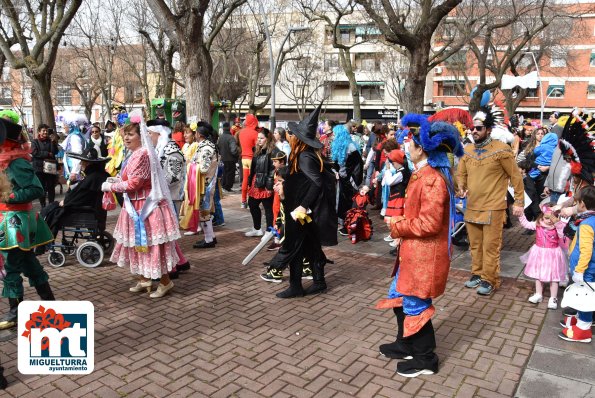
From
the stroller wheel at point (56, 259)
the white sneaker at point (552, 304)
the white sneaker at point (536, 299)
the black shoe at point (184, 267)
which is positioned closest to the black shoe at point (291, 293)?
the black shoe at point (184, 267)

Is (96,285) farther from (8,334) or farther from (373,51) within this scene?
(373,51)

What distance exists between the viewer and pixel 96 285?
238 inches

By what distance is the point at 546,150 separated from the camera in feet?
27.0

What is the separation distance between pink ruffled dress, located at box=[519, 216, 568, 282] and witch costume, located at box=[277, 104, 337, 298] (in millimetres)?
2205

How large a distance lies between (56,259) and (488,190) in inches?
223

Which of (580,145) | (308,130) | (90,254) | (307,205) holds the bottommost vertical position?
(90,254)

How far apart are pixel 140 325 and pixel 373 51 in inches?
1914

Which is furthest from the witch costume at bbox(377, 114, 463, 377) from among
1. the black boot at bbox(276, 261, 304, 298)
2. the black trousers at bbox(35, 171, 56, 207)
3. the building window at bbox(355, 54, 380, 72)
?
the building window at bbox(355, 54, 380, 72)

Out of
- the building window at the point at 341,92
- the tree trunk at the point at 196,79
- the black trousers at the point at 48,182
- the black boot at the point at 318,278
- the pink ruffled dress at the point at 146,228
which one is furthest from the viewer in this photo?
the building window at the point at 341,92

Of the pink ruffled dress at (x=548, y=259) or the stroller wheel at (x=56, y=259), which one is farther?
the stroller wheel at (x=56, y=259)

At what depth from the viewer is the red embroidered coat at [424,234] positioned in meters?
3.69

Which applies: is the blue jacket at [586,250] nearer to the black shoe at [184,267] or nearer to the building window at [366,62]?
the black shoe at [184,267]

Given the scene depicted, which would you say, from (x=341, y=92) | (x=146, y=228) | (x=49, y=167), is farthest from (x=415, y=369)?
(x=341, y=92)

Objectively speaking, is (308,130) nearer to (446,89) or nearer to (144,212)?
(144,212)
